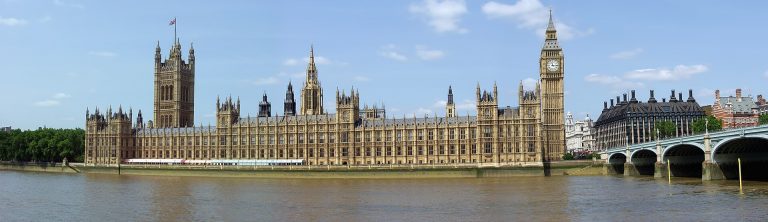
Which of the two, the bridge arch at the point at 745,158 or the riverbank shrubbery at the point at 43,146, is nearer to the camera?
the bridge arch at the point at 745,158

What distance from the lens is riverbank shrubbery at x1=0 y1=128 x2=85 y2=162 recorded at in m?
152

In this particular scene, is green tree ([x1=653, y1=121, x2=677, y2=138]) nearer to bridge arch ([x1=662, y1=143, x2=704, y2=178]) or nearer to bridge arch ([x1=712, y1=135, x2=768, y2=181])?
bridge arch ([x1=662, y1=143, x2=704, y2=178])

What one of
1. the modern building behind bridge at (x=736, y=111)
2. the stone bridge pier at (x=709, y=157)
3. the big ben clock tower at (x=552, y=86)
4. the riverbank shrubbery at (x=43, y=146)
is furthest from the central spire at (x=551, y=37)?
the riverbank shrubbery at (x=43, y=146)

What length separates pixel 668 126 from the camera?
167 metres

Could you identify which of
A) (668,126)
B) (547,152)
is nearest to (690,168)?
(547,152)

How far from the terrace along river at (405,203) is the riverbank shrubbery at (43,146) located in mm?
67506

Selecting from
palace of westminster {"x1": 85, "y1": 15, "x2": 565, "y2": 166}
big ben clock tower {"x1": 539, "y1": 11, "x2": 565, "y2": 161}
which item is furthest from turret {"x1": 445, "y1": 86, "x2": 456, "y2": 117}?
big ben clock tower {"x1": 539, "y1": 11, "x2": 565, "y2": 161}

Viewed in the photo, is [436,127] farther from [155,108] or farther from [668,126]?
[155,108]

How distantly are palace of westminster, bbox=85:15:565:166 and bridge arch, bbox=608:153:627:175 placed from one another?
10737 mm

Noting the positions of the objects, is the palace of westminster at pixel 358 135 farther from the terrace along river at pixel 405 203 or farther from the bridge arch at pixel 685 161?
the terrace along river at pixel 405 203

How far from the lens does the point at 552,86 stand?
137 metres

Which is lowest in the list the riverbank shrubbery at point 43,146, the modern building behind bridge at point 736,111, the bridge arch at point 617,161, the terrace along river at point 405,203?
the terrace along river at point 405,203

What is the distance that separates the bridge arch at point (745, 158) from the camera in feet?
285

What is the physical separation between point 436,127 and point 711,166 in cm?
5198
